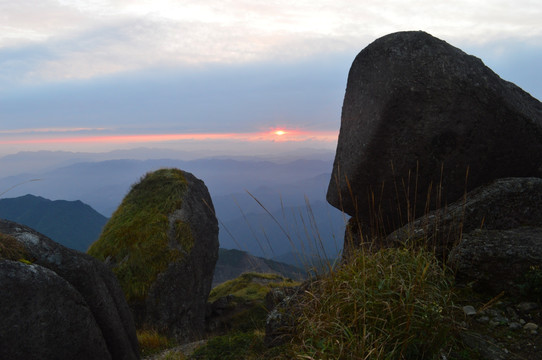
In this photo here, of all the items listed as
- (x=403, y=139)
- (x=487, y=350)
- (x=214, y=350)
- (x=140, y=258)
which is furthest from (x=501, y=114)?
(x=140, y=258)

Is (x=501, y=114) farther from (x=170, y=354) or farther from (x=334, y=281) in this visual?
(x=170, y=354)

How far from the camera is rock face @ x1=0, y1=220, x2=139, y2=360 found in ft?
18.6

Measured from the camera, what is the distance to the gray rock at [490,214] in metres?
7.31

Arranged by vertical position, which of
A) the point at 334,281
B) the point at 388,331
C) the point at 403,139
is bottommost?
the point at 388,331

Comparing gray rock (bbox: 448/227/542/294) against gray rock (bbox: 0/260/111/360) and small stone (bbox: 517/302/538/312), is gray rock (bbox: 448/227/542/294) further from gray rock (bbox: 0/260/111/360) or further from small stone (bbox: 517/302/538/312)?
gray rock (bbox: 0/260/111/360)

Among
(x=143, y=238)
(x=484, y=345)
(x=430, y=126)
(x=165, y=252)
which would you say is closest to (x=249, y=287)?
(x=165, y=252)

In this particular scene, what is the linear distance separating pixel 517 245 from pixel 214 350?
553 centimetres

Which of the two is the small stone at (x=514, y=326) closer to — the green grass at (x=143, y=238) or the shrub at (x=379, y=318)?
the shrub at (x=379, y=318)

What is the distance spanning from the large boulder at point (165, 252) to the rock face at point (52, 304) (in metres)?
5.71

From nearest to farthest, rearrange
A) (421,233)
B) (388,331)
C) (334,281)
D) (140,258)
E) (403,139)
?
1. (388,331)
2. (334,281)
3. (421,233)
4. (403,139)
5. (140,258)

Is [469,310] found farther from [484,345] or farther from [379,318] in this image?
[379,318]

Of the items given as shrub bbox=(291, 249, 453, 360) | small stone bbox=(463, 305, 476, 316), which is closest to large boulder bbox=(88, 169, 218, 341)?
shrub bbox=(291, 249, 453, 360)

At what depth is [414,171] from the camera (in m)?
8.90

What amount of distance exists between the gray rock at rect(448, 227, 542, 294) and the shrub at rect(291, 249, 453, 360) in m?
1.36
